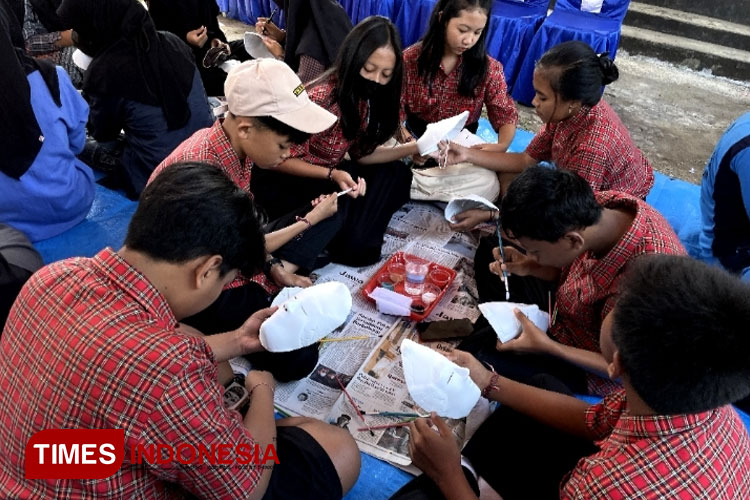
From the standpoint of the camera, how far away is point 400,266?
2.25 meters

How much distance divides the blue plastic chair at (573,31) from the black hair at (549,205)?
2584 mm

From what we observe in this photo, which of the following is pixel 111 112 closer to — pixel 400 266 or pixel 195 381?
pixel 400 266

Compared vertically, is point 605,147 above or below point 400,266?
above

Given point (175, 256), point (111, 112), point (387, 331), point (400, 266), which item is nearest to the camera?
point (175, 256)

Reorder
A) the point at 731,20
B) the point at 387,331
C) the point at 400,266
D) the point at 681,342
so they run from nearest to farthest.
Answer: the point at 681,342, the point at 387,331, the point at 400,266, the point at 731,20

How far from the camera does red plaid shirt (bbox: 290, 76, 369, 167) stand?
2188 mm

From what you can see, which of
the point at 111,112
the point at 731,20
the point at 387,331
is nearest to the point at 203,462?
the point at 387,331

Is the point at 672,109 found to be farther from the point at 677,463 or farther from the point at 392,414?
the point at 677,463

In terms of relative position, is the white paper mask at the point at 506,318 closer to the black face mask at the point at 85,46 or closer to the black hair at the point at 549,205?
the black hair at the point at 549,205

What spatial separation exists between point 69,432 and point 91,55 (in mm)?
2266

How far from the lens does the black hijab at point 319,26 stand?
297 centimetres

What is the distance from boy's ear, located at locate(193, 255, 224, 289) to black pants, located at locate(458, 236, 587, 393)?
1.03 metres

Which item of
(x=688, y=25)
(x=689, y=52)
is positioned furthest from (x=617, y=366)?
(x=688, y=25)

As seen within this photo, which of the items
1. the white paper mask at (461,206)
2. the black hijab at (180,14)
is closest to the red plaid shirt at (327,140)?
the white paper mask at (461,206)
